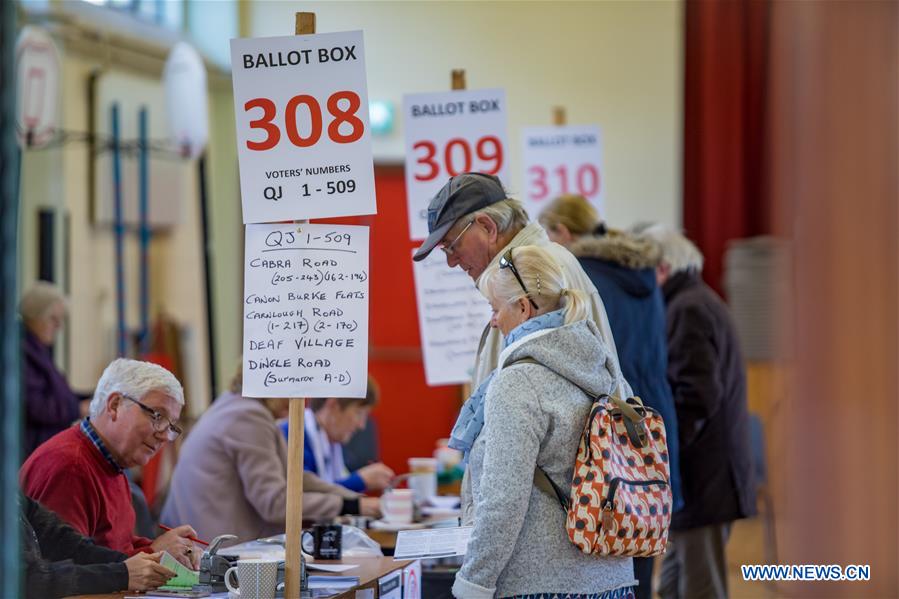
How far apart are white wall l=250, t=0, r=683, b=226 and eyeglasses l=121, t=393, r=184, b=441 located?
205 inches

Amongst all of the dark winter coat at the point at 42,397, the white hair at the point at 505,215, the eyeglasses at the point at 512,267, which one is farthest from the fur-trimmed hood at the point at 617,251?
the dark winter coat at the point at 42,397

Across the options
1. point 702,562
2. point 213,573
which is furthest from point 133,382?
point 702,562

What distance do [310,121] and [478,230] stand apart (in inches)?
20.8

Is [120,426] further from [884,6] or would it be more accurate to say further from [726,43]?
[726,43]

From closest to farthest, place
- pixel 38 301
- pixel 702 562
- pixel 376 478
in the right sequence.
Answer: pixel 702 562 < pixel 376 478 < pixel 38 301

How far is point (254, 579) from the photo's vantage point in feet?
8.01

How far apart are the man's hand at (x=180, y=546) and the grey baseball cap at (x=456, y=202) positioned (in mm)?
836

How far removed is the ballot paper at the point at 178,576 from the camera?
2.58m

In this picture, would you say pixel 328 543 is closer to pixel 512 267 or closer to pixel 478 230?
pixel 478 230

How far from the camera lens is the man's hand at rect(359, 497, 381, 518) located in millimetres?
3859

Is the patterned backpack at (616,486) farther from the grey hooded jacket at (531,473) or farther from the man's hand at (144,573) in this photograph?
the man's hand at (144,573)

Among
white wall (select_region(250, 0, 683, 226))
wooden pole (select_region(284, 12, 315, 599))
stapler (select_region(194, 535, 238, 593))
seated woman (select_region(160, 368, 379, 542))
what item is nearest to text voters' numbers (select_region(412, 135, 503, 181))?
seated woman (select_region(160, 368, 379, 542))

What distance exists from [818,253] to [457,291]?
3055mm

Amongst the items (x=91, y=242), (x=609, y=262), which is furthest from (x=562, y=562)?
(x=91, y=242)
